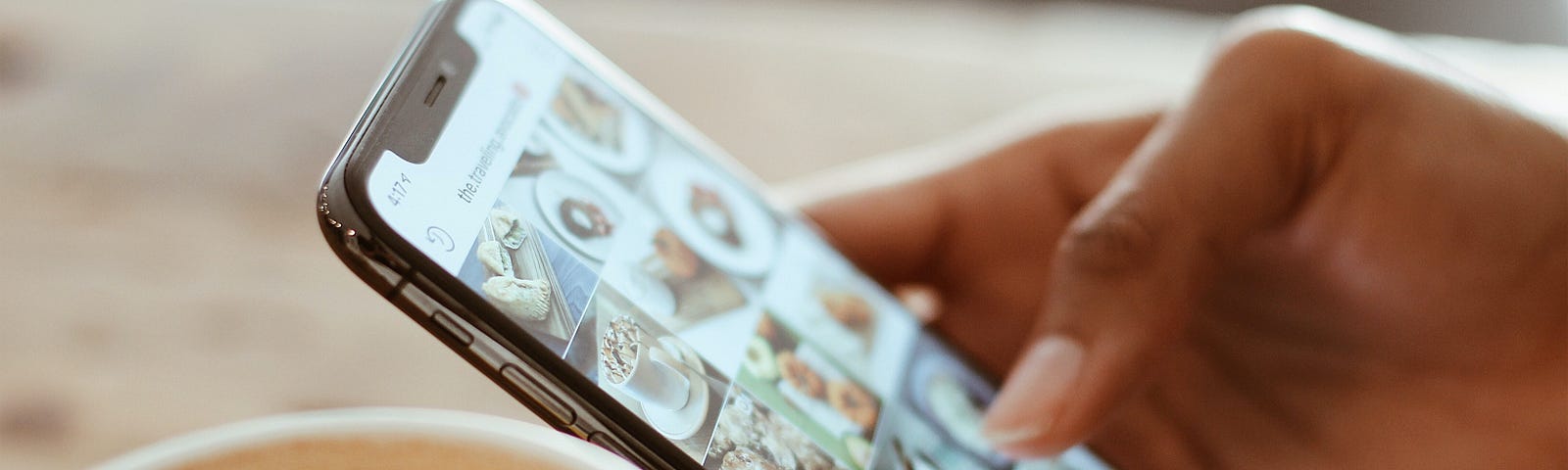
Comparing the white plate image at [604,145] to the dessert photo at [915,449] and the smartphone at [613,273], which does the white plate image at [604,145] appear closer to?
the smartphone at [613,273]

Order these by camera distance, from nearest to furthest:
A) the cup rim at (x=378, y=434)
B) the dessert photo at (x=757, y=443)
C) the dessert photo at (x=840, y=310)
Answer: the cup rim at (x=378, y=434) → the dessert photo at (x=757, y=443) → the dessert photo at (x=840, y=310)

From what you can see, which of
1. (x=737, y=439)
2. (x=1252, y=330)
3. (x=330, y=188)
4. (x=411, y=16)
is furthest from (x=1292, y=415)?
(x=411, y=16)

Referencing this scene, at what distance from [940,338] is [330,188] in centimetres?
30

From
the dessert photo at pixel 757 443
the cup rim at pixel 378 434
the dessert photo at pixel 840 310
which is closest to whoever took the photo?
the cup rim at pixel 378 434

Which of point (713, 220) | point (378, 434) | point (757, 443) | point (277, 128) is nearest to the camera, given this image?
point (378, 434)

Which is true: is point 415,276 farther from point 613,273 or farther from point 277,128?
point 277,128

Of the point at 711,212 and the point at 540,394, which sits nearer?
the point at 540,394

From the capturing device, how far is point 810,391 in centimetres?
39

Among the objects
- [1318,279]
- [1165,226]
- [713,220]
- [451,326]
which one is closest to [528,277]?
[451,326]

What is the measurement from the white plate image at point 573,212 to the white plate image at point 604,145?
0.7 inches

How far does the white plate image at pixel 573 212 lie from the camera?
0.34m

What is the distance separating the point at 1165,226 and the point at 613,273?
21 centimetres

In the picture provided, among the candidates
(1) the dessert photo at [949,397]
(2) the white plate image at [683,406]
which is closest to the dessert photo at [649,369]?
(2) the white plate image at [683,406]

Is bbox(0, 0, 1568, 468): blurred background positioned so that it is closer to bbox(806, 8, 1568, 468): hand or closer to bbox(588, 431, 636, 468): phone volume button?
bbox(806, 8, 1568, 468): hand
